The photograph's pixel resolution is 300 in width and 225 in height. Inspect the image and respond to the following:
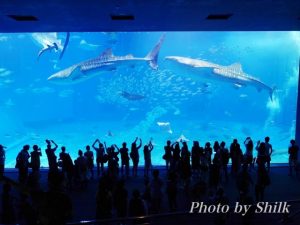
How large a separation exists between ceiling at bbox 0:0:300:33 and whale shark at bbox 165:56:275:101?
814 centimetres

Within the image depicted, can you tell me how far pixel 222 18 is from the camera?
998cm

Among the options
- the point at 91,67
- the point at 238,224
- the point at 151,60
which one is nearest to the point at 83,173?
the point at 238,224

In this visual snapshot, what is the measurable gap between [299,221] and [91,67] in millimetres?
19141

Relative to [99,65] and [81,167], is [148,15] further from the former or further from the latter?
[99,65]

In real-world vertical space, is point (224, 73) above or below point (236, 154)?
above

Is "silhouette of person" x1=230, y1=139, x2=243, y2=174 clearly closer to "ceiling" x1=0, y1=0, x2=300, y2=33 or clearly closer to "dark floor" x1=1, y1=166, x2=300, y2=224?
"dark floor" x1=1, y1=166, x2=300, y2=224

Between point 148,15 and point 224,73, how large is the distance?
578 inches

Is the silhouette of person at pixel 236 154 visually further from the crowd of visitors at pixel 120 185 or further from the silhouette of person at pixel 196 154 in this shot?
the silhouette of person at pixel 196 154

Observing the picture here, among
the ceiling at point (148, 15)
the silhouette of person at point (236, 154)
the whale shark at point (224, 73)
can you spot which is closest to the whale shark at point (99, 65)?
the whale shark at point (224, 73)

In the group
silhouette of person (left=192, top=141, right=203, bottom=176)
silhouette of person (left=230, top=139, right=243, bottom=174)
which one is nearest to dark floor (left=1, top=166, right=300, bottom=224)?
silhouette of person (left=230, top=139, right=243, bottom=174)

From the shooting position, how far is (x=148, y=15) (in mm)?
9539

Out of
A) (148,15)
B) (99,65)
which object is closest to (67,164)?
(148,15)

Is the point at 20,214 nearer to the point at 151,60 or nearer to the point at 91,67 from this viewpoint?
the point at 151,60

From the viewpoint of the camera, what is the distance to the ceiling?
821 cm
